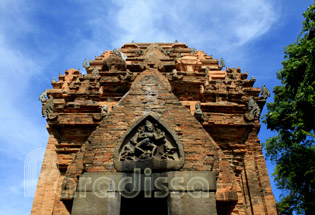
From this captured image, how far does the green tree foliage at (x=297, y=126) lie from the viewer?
32.2 feet

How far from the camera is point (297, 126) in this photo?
11.4 m

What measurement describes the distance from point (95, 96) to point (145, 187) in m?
5.37

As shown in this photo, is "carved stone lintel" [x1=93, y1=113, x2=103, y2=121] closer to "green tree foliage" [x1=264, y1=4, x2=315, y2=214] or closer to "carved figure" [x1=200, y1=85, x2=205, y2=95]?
"carved figure" [x1=200, y1=85, x2=205, y2=95]

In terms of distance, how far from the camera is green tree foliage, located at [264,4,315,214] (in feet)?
32.2

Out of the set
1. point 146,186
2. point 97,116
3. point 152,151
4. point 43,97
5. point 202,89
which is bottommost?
point 146,186

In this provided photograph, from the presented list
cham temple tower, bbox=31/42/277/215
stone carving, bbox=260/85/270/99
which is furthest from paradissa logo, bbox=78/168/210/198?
stone carving, bbox=260/85/270/99

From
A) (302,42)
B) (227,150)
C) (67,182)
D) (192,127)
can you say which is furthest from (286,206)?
(67,182)

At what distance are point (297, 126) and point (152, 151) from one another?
8.48 meters

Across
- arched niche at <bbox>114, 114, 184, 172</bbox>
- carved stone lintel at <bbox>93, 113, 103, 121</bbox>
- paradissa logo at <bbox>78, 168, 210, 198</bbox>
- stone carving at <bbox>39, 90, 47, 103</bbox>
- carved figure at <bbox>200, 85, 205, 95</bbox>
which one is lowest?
paradissa logo at <bbox>78, 168, 210, 198</bbox>

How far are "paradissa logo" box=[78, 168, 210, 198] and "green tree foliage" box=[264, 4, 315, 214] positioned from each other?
21.1 ft

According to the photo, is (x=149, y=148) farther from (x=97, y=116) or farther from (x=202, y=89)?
(x=202, y=89)

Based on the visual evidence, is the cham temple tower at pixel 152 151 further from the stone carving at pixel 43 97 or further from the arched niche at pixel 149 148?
the stone carving at pixel 43 97

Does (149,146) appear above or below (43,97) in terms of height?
below

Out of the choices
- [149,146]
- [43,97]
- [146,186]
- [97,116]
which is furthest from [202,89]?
[43,97]
